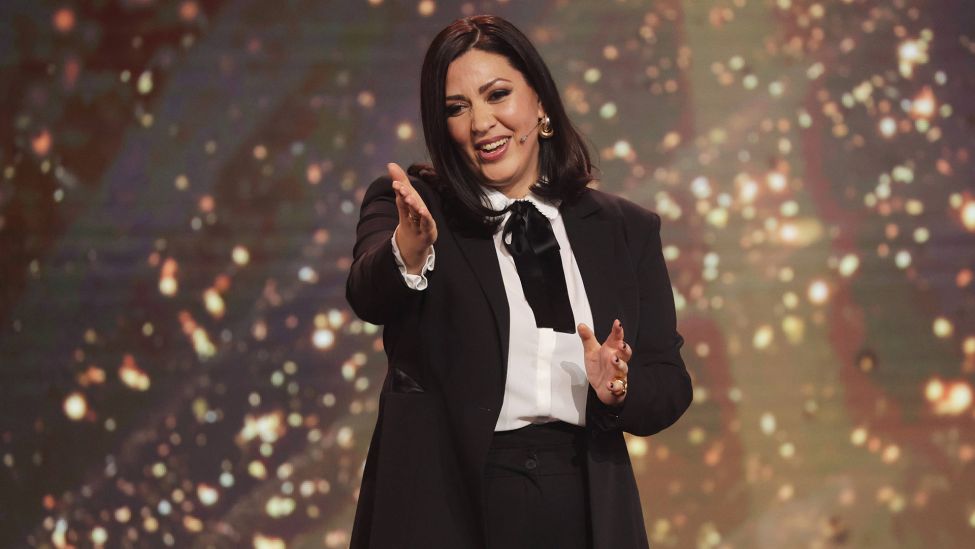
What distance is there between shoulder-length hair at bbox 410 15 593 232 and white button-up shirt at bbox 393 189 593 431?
0.25 feet

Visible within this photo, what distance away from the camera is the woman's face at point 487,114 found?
5.14 ft

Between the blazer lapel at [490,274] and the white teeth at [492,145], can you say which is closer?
the blazer lapel at [490,274]

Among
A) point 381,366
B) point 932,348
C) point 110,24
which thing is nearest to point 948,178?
point 932,348

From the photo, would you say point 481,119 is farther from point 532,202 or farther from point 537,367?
point 537,367

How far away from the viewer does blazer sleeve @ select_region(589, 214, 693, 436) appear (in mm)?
1435

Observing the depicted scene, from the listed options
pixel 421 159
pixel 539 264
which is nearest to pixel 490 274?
pixel 539 264

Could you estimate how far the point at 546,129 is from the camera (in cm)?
167

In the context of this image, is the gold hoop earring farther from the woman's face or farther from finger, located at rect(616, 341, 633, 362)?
finger, located at rect(616, 341, 633, 362)

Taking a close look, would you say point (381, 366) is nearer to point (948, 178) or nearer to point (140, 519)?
point (140, 519)

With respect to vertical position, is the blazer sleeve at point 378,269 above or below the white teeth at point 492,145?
below

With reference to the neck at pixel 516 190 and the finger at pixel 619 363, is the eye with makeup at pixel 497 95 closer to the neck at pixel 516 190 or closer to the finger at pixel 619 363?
the neck at pixel 516 190

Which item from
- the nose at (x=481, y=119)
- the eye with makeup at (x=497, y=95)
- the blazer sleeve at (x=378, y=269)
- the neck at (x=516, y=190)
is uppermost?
the eye with makeup at (x=497, y=95)

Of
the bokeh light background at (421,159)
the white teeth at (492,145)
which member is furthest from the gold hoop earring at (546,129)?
the bokeh light background at (421,159)

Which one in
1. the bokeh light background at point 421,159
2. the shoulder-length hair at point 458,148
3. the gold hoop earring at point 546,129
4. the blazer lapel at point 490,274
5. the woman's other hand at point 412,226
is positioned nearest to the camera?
the woman's other hand at point 412,226
